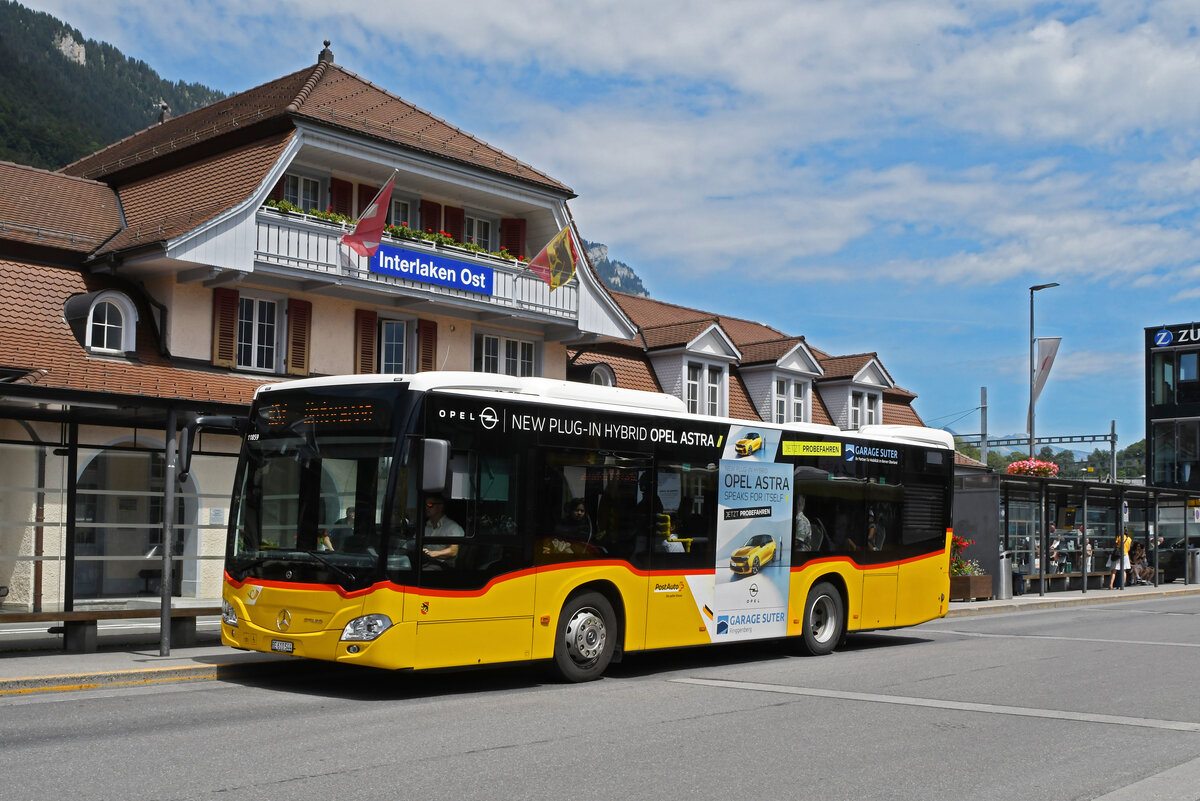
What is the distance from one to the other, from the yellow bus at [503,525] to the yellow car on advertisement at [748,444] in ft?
0.12

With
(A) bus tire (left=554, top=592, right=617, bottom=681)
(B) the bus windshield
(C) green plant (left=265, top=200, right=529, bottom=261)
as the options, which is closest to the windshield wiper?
(B) the bus windshield

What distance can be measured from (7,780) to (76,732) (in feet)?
6.28

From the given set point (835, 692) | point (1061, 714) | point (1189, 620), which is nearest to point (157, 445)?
point (835, 692)

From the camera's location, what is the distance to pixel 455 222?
2894 centimetres

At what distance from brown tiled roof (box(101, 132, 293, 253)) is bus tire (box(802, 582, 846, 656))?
1346 cm

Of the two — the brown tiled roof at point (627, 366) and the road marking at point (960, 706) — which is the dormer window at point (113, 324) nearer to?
the brown tiled roof at point (627, 366)

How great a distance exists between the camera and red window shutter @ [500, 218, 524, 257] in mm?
30141

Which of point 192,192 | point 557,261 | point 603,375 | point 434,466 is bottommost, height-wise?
point 434,466

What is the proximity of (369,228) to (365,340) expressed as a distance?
2.99 m

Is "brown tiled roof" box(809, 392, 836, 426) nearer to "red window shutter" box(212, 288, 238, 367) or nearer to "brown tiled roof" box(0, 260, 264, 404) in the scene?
"red window shutter" box(212, 288, 238, 367)

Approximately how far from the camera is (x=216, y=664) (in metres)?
13.6

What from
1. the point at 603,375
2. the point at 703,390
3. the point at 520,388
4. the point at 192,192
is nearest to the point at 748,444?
the point at 520,388

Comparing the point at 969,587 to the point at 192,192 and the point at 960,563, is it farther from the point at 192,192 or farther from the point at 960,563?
the point at 192,192

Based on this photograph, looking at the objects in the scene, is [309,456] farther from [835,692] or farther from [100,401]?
[835,692]
